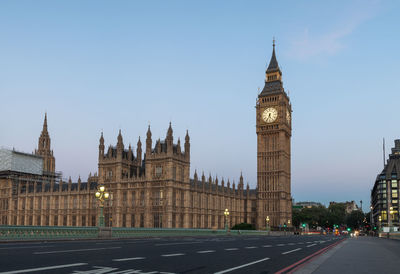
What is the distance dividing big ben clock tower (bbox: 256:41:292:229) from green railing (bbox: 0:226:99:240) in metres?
76.0

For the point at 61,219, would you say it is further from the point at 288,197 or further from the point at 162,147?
the point at 288,197

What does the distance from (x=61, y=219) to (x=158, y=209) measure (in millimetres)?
28485

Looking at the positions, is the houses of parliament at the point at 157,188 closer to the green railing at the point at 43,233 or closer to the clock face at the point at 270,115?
the clock face at the point at 270,115

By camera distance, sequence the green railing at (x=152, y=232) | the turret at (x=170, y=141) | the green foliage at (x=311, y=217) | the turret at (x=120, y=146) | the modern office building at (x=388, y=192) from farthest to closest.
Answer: the green foliage at (x=311, y=217) → the modern office building at (x=388, y=192) → the turret at (x=120, y=146) → the turret at (x=170, y=141) → the green railing at (x=152, y=232)

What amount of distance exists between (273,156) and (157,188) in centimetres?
4028

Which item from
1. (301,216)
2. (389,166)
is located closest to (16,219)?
(301,216)

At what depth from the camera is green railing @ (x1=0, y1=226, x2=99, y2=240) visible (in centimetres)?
2846

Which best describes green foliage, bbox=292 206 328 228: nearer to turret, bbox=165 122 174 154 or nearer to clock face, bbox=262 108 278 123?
clock face, bbox=262 108 278 123

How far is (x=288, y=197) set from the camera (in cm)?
11250

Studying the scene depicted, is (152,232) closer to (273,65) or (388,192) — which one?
(273,65)

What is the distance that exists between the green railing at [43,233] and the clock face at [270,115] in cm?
8400

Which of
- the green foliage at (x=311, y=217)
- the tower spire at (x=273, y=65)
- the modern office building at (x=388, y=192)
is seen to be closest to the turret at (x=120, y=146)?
the tower spire at (x=273, y=65)

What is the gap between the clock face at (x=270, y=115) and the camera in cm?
11550

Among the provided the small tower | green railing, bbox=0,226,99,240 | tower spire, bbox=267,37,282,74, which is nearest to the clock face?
tower spire, bbox=267,37,282,74
